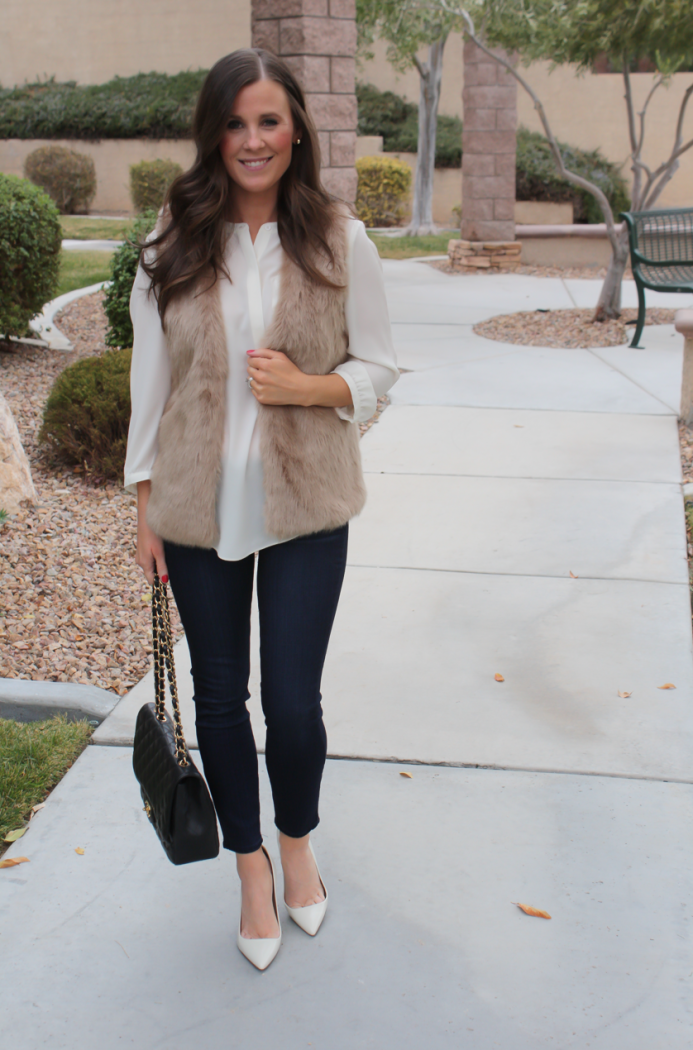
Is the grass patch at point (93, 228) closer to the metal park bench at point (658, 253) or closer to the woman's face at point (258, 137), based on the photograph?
the metal park bench at point (658, 253)

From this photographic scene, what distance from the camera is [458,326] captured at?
1048 centimetres

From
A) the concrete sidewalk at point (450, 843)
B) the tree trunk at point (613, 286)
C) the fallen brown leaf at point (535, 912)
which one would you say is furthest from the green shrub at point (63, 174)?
the fallen brown leaf at point (535, 912)

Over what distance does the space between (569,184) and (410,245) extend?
11.3ft

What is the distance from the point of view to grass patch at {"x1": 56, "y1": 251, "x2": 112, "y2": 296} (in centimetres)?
1196

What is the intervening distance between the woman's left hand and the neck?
295mm

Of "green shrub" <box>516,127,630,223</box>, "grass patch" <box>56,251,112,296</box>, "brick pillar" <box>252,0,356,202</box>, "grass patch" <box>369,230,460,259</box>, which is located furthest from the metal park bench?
"green shrub" <box>516,127,630,223</box>

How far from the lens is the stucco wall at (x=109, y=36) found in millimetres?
25438

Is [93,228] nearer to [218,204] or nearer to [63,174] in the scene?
[63,174]

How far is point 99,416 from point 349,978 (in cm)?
405

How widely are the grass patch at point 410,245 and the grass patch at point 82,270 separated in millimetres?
4608

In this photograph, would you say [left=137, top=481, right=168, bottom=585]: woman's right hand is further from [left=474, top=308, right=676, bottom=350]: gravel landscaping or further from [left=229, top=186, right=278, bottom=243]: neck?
[left=474, top=308, right=676, bottom=350]: gravel landscaping

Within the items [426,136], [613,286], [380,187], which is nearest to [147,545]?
[613,286]

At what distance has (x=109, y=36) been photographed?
85.9ft

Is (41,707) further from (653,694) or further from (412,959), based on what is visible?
(653,694)
